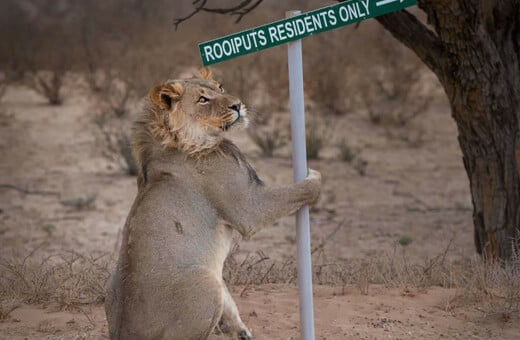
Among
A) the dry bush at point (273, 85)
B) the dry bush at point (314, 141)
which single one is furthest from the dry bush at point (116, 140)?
the dry bush at point (314, 141)

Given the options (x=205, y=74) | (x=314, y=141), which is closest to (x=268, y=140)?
(x=314, y=141)

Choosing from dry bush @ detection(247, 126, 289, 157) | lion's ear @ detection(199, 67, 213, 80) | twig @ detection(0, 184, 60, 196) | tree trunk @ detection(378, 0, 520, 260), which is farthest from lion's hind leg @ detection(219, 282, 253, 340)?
dry bush @ detection(247, 126, 289, 157)

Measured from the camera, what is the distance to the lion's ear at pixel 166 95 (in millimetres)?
4875

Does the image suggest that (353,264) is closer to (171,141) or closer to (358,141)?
(171,141)

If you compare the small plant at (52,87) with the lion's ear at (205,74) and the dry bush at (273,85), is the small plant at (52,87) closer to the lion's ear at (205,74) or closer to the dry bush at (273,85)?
the dry bush at (273,85)

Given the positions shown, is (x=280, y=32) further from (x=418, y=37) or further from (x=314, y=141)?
(x=314, y=141)

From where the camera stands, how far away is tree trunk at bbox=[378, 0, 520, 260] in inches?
266

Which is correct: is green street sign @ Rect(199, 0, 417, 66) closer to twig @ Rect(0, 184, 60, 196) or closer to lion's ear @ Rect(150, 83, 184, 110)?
lion's ear @ Rect(150, 83, 184, 110)

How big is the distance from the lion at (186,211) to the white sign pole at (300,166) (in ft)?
0.37

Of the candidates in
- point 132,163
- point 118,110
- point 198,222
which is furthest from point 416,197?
point 198,222

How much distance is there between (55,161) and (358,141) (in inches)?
196

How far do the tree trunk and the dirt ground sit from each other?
51cm

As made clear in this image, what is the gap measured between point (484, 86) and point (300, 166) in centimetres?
266

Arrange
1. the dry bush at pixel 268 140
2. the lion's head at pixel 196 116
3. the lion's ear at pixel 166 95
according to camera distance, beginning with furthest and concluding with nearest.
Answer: the dry bush at pixel 268 140, the lion's head at pixel 196 116, the lion's ear at pixel 166 95
